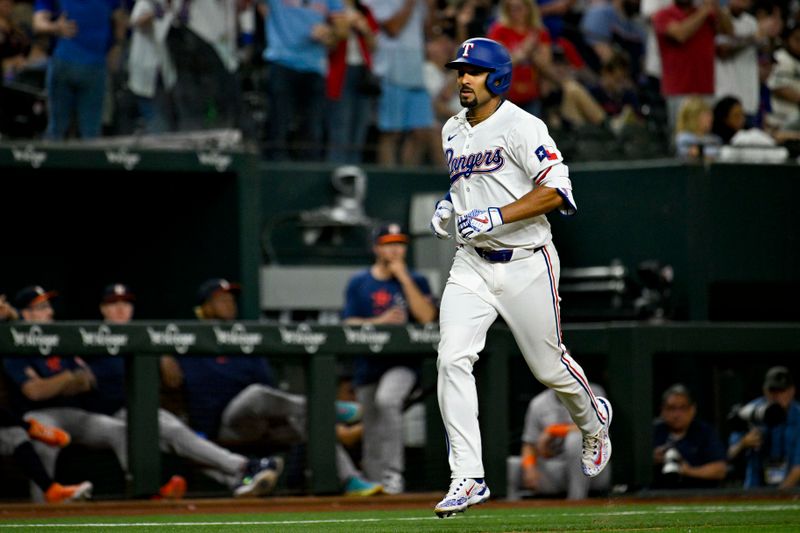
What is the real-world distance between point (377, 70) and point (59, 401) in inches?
184

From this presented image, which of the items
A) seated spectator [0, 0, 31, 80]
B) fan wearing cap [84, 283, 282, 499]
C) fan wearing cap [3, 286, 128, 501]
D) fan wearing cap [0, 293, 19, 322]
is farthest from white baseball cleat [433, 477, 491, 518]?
seated spectator [0, 0, 31, 80]

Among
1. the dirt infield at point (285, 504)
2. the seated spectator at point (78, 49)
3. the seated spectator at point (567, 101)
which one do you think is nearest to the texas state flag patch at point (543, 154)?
the dirt infield at point (285, 504)

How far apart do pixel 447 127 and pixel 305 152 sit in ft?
18.3

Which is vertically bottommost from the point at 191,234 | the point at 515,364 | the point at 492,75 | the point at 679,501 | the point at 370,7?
the point at 679,501

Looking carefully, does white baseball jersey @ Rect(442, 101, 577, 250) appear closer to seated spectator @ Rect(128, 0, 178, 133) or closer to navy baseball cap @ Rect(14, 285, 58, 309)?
navy baseball cap @ Rect(14, 285, 58, 309)

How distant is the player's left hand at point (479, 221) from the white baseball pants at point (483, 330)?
0.30 metres

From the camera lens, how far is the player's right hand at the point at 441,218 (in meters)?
7.00

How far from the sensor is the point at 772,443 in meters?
9.92

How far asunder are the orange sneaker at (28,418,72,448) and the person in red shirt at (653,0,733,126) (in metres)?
6.38

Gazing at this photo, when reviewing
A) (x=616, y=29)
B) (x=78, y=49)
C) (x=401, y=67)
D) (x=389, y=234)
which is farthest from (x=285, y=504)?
(x=616, y=29)

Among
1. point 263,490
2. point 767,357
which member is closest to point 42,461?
point 263,490

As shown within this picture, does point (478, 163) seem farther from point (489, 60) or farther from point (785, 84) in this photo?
point (785, 84)

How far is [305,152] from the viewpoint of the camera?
12.7m

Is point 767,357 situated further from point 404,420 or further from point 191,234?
point 191,234
